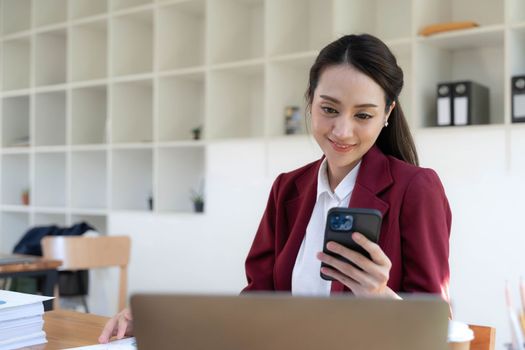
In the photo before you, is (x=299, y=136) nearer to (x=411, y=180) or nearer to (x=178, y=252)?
(x=178, y=252)

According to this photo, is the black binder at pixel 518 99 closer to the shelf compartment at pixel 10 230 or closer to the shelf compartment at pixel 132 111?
the shelf compartment at pixel 132 111

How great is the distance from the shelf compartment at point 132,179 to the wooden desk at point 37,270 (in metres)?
1.92

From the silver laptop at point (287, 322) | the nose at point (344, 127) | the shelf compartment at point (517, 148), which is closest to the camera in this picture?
the silver laptop at point (287, 322)

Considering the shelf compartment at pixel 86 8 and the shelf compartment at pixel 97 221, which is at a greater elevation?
the shelf compartment at pixel 86 8

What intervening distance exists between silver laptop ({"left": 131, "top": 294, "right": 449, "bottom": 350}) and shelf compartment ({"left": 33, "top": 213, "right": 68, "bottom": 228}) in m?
4.88

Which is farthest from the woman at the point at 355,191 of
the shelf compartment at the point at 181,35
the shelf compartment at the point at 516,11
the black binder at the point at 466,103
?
the shelf compartment at the point at 181,35

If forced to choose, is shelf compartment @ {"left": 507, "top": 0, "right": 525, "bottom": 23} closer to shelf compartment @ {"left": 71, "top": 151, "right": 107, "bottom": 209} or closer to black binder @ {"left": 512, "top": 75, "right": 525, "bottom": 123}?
black binder @ {"left": 512, "top": 75, "right": 525, "bottom": 123}

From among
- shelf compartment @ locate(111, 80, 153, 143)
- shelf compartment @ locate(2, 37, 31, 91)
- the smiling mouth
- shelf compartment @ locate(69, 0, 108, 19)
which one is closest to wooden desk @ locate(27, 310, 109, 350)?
the smiling mouth

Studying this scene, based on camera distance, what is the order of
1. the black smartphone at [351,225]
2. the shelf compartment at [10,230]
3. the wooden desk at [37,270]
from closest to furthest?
the black smartphone at [351,225] → the wooden desk at [37,270] → the shelf compartment at [10,230]

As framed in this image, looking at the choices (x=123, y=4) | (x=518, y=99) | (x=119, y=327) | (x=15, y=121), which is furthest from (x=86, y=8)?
(x=119, y=327)

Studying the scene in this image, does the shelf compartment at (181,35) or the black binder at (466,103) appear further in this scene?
the shelf compartment at (181,35)

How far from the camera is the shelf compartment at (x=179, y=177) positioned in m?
4.44

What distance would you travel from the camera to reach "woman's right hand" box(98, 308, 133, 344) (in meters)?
1.34

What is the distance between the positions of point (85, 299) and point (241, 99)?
1.86 meters
